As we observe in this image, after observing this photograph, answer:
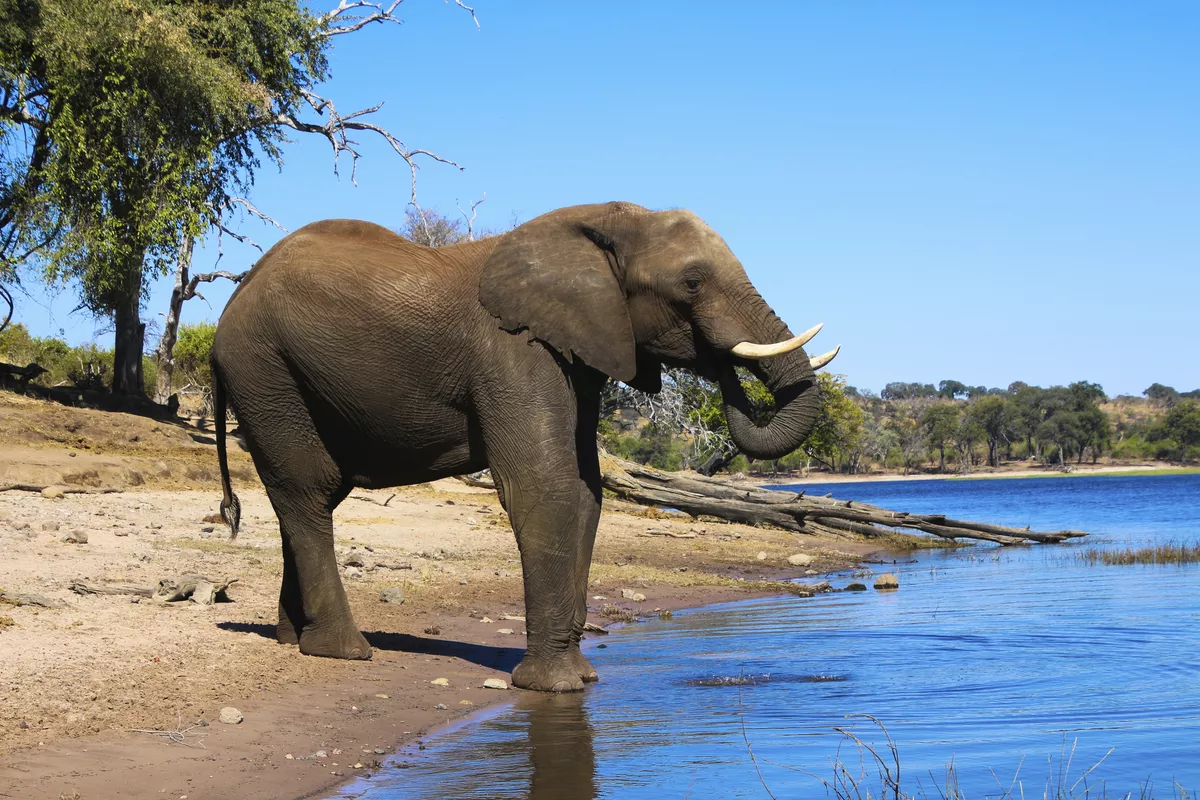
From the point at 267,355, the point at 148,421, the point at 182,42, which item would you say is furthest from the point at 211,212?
the point at 267,355

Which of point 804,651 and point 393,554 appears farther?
point 393,554

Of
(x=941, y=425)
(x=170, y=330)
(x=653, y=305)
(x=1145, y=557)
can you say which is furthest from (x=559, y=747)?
(x=941, y=425)

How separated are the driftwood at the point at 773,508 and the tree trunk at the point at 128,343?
10.2 metres

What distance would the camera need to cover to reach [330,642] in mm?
9195

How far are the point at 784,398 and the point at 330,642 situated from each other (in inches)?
146

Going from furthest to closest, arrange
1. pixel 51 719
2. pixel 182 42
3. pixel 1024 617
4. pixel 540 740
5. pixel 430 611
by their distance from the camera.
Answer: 1. pixel 182 42
2. pixel 1024 617
3. pixel 430 611
4. pixel 540 740
5. pixel 51 719

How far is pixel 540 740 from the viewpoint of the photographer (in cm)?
757

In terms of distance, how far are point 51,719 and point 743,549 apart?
52.8ft

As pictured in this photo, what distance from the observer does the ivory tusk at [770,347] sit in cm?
823

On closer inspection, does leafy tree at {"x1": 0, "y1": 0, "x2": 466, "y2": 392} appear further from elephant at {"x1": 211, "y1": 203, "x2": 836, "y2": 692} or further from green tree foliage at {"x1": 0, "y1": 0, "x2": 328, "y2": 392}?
elephant at {"x1": 211, "y1": 203, "x2": 836, "y2": 692}

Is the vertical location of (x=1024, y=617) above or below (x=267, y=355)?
below

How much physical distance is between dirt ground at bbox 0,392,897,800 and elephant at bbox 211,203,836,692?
970 millimetres

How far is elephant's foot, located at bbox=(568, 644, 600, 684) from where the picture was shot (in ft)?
29.5

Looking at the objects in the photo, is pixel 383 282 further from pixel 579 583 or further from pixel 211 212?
pixel 211 212
